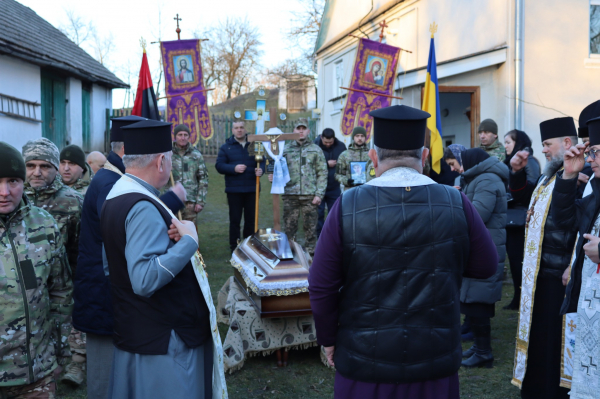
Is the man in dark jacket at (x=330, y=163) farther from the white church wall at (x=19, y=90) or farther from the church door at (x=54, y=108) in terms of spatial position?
the church door at (x=54, y=108)

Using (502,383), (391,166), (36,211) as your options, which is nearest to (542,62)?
(502,383)

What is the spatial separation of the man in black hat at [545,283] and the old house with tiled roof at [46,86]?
11737 mm

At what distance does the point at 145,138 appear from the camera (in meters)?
2.47

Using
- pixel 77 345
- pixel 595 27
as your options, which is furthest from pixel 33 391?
pixel 595 27

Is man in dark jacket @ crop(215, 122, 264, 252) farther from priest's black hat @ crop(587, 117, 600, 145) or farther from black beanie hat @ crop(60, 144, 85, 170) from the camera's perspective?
priest's black hat @ crop(587, 117, 600, 145)

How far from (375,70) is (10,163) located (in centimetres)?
912

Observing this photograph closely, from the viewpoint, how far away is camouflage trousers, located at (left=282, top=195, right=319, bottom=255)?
28.2ft

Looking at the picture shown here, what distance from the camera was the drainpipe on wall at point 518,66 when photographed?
988 centimetres

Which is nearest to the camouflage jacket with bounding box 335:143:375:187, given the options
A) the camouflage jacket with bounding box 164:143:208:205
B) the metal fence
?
the camouflage jacket with bounding box 164:143:208:205

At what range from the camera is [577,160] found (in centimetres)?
327

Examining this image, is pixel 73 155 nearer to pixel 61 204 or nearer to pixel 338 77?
pixel 61 204

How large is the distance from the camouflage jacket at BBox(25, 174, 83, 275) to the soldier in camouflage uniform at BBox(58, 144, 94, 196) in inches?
26.9

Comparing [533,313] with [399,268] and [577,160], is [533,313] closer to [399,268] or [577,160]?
[577,160]

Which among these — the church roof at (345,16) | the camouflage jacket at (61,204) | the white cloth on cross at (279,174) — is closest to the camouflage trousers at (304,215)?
the white cloth on cross at (279,174)
